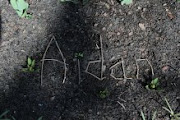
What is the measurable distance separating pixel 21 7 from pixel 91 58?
1.71 feet

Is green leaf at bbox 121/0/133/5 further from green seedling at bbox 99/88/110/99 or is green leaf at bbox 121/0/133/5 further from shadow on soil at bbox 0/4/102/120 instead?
green seedling at bbox 99/88/110/99

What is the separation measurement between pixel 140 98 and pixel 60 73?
0.47 metres

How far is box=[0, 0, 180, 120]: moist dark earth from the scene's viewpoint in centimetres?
214

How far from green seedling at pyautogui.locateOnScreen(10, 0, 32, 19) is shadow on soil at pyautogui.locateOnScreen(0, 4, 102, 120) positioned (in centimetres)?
18

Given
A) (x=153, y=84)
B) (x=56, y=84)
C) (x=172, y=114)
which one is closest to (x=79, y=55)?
(x=56, y=84)

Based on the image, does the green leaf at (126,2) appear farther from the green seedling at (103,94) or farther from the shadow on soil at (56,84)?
the green seedling at (103,94)

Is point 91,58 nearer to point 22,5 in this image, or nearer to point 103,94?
point 103,94

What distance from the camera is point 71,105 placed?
2.14 meters

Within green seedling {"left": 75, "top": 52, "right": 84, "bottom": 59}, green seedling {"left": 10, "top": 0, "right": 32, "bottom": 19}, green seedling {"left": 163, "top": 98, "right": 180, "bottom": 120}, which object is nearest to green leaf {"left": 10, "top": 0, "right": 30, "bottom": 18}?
green seedling {"left": 10, "top": 0, "right": 32, "bottom": 19}

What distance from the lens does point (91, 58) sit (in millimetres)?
2279

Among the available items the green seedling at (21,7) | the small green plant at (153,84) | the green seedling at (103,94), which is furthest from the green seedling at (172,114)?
the green seedling at (21,7)

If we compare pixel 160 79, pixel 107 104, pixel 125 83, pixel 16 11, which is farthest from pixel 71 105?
pixel 16 11

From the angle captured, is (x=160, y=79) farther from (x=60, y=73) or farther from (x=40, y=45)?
(x=40, y=45)

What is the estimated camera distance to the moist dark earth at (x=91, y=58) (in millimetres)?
2141
